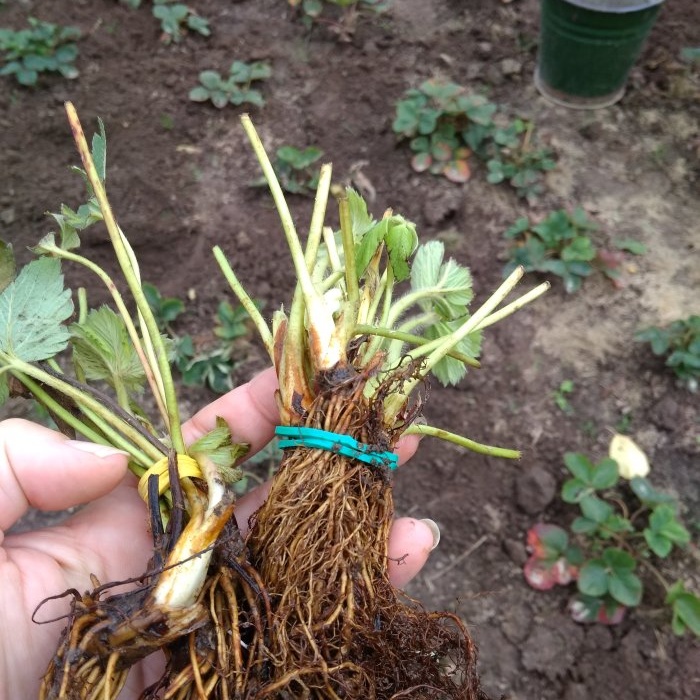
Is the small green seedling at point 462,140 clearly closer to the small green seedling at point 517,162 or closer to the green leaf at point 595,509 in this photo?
the small green seedling at point 517,162

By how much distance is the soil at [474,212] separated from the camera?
1.89m

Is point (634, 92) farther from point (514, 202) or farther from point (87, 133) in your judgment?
point (87, 133)

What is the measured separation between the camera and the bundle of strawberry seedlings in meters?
1.01

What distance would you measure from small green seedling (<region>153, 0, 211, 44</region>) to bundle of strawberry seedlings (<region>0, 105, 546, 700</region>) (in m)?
2.19

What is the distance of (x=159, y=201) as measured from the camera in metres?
2.62

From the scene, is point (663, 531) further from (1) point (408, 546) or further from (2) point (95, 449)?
(2) point (95, 449)

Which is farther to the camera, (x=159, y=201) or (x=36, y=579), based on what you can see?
(x=159, y=201)

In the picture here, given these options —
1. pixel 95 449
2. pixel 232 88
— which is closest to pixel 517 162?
A: pixel 232 88

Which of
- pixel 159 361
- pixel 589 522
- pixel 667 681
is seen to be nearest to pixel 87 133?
pixel 159 361

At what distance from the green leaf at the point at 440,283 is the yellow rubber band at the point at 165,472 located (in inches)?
21.7

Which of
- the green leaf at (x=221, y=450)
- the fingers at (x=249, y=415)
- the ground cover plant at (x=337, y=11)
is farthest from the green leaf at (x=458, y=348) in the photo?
the ground cover plant at (x=337, y=11)

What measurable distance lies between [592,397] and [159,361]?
1.51m

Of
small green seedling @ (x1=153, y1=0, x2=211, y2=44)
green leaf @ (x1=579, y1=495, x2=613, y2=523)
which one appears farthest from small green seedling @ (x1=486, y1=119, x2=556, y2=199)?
small green seedling @ (x1=153, y1=0, x2=211, y2=44)

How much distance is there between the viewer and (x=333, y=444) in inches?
45.0
